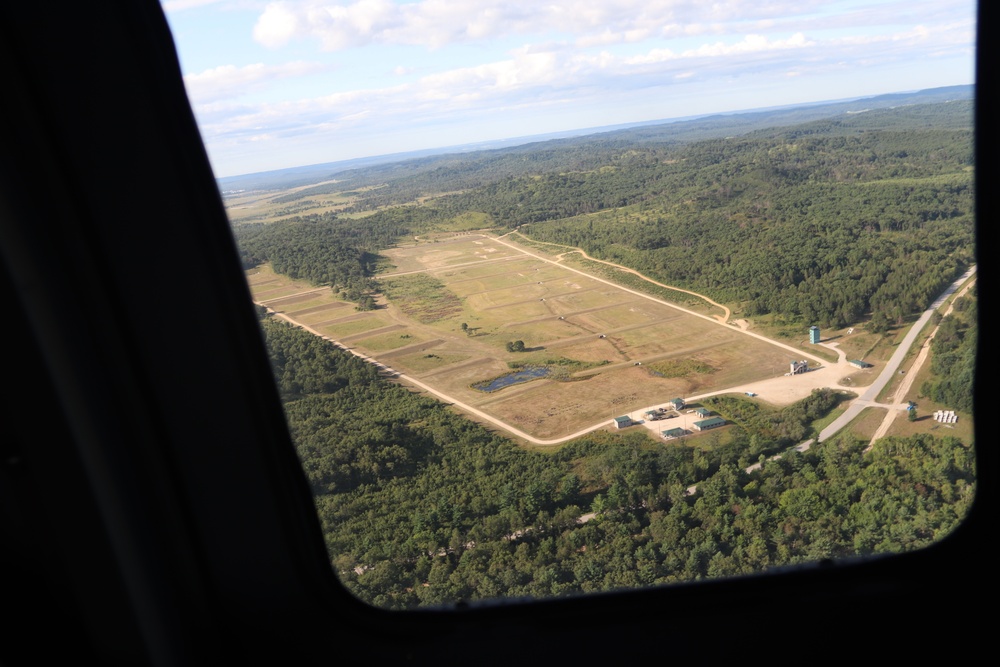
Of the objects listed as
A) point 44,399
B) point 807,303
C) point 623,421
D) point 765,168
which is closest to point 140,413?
point 44,399

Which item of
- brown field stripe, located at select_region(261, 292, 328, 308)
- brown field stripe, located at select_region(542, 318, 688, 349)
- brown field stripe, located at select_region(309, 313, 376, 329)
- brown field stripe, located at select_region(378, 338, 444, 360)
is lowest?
brown field stripe, located at select_region(542, 318, 688, 349)

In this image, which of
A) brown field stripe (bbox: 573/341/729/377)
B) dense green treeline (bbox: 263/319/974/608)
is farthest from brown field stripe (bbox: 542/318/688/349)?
dense green treeline (bbox: 263/319/974/608)

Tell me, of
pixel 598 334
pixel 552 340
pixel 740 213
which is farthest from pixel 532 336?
pixel 740 213

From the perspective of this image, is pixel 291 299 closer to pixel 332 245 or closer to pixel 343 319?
pixel 343 319

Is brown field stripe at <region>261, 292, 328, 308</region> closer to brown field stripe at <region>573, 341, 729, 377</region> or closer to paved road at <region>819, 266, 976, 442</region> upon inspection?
brown field stripe at <region>573, 341, 729, 377</region>

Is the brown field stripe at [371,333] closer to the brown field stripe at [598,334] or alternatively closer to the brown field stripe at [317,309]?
the brown field stripe at [317,309]
